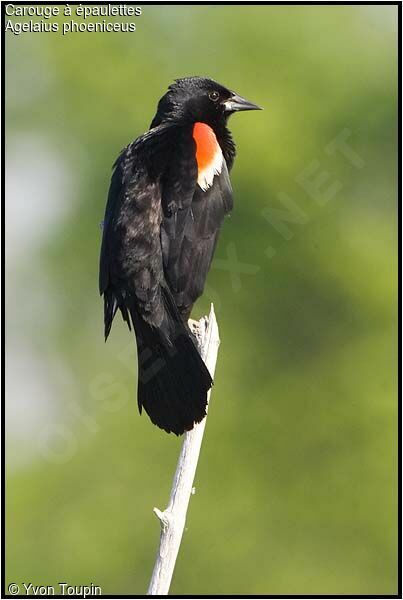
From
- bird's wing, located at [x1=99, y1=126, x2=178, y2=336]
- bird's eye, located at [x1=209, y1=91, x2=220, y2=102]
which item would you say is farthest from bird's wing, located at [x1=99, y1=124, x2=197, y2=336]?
bird's eye, located at [x1=209, y1=91, x2=220, y2=102]

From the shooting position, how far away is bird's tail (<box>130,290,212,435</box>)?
11.8ft

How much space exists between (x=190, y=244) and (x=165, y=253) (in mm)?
120

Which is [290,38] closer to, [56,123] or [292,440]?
[56,123]

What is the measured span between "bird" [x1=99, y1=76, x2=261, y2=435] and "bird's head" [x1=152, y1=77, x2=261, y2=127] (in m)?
0.31

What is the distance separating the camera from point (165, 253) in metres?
3.84

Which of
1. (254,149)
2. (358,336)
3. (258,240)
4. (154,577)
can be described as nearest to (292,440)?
(358,336)

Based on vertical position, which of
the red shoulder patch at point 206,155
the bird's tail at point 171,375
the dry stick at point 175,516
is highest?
the red shoulder patch at point 206,155

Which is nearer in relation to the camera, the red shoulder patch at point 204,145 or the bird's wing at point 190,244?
the bird's wing at point 190,244

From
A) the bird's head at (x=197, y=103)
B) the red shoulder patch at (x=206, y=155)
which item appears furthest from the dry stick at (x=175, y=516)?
the bird's head at (x=197, y=103)

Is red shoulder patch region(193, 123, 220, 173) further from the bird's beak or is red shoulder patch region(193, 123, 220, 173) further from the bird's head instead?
the bird's beak

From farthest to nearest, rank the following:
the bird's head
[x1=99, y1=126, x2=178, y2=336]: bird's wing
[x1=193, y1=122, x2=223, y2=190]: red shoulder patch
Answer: the bird's head < [x1=193, y1=122, x2=223, y2=190]: red shoulder patch < [x1=99, y1=126, x2=178, y2=336]: bird's wing

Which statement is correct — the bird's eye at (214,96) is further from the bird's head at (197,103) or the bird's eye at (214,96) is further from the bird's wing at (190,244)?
the bird's wing at (190,244)

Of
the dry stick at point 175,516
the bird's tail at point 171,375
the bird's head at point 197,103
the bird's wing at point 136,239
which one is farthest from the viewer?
the bird's head at point 197,103

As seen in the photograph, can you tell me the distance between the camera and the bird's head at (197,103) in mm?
4414
